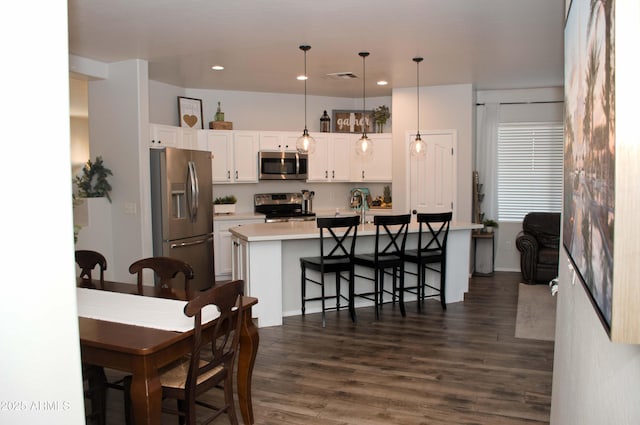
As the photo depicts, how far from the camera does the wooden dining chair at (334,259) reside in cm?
485

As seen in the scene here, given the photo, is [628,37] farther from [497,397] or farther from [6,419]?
[497,397]

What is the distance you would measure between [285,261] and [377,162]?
10.7 ft

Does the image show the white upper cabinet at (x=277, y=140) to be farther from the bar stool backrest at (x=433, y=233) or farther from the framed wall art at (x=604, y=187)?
the framed wall art at (x=604, y=187)

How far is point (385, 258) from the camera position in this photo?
5.27m

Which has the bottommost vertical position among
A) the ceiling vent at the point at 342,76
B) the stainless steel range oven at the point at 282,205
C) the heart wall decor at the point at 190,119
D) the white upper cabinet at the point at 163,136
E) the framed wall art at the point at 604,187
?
the stainless steel range oven at the point at 282,205

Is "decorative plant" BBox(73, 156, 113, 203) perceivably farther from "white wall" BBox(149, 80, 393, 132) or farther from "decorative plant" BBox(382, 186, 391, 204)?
"decorative plant" BBox(382, 186, 391, 204)

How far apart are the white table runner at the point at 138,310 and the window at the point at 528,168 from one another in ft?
20.2

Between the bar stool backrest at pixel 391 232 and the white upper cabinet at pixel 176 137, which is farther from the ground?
the white upper cabinet at pixel 176 137

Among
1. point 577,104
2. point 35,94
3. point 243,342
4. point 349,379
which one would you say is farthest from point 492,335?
point 35,94

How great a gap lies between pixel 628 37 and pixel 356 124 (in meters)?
7.60

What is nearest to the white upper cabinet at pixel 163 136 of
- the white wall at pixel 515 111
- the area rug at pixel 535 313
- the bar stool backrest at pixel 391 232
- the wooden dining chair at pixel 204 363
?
the bar stool backrest at pixel 391 232

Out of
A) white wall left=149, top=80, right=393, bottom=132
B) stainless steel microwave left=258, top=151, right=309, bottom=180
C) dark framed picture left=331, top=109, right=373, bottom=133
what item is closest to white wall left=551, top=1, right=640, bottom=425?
stainless steel microwave left=258, top=151, right=309, bottom=180

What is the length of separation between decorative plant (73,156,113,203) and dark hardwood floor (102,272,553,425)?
9.00 ft

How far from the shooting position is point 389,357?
4059 mm
